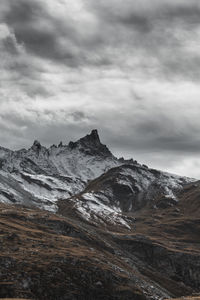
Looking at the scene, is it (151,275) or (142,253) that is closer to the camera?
(151,275)

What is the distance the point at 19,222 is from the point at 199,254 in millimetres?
103399

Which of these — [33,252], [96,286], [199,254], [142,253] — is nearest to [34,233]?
[33,252]

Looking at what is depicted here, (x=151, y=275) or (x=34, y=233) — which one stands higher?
(x=34, y=233)

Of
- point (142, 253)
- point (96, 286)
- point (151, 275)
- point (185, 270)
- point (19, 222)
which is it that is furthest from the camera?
point (142, 253)

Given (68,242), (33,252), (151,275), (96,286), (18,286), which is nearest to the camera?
(18,286)

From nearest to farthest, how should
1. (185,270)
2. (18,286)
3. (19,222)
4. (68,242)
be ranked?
(18,286), (68,242), (19,222), (185,270)

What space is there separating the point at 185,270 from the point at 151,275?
33.5 metres

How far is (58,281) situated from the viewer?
90.4 meters

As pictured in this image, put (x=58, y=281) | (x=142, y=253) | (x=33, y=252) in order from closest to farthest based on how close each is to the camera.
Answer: (x=58, y=281), (x=33, y=252), (x=142, y=253)

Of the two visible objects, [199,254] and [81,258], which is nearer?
[81,258]

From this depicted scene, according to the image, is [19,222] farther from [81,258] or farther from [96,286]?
[96,286]

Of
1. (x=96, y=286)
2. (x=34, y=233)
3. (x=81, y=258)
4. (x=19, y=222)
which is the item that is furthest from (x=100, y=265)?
(x=19, y=222)

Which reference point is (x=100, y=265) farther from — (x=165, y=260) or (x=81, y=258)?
(x=165, y=260)

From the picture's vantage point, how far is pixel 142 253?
200 metres
